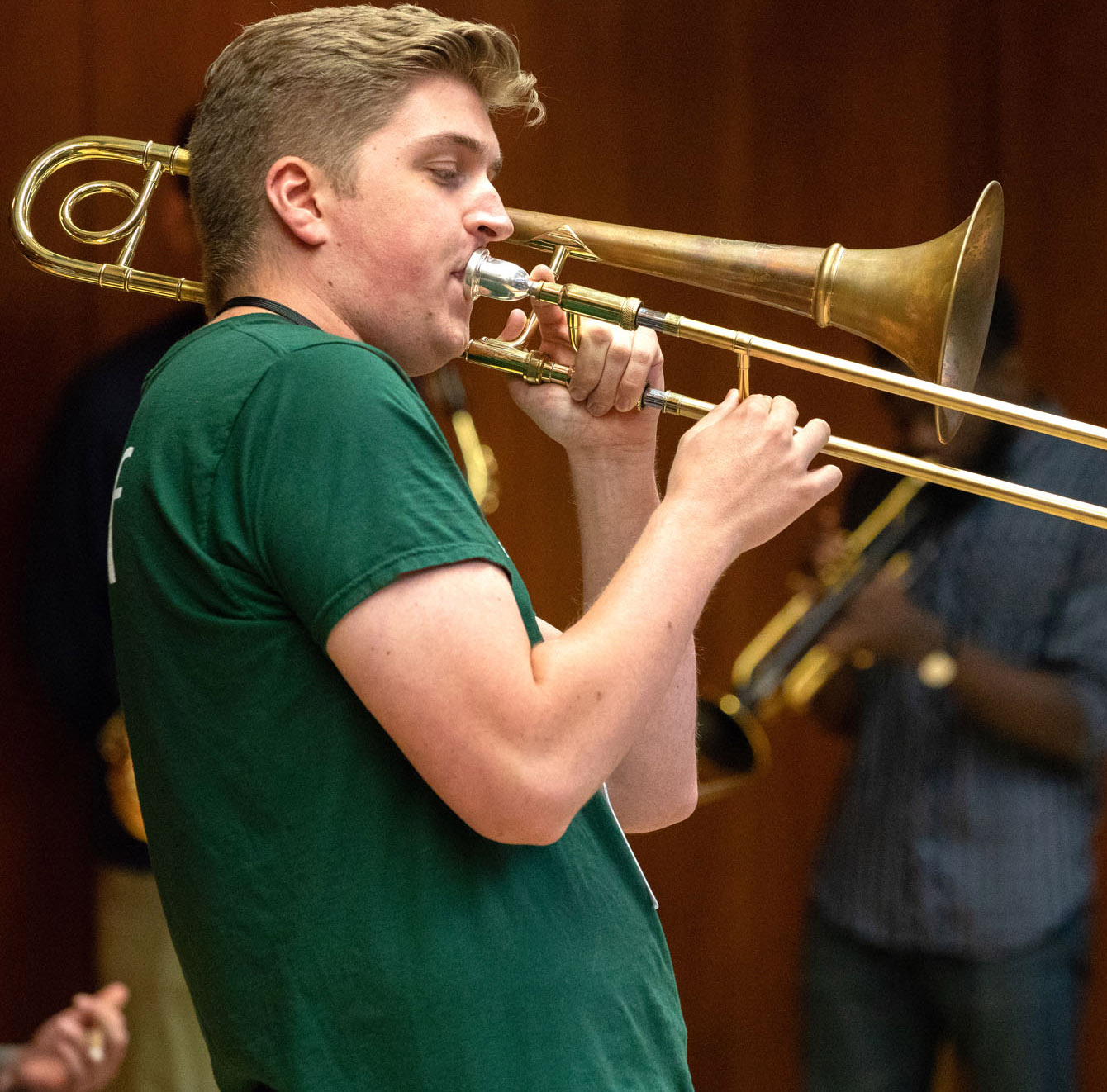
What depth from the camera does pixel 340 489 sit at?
A: 81 centimetres

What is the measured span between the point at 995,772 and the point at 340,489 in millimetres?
1578

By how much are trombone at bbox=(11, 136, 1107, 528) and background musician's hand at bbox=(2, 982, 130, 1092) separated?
100 cm

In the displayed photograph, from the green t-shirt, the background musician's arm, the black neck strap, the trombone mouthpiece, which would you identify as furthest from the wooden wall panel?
the green t-shirt

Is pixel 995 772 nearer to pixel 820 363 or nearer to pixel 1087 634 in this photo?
pixel 1087 634

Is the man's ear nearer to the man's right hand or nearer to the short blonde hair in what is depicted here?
the short blonde hair

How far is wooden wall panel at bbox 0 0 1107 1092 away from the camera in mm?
2365

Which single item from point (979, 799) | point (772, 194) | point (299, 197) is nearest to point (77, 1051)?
point (299, 197)

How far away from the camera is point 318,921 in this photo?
0.85 m

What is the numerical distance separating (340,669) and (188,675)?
12cm

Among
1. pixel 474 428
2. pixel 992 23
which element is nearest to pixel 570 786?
pixel 474 428

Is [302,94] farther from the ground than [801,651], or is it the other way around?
[302,94]

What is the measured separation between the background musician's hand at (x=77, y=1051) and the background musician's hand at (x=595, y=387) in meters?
0.98

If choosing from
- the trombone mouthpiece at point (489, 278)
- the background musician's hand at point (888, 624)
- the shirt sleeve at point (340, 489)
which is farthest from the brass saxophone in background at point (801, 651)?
the shirt sleeve at point (340, 489)

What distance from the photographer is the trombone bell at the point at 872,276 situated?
1267mm
